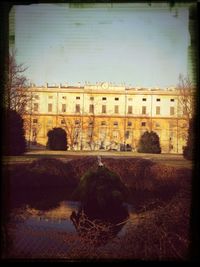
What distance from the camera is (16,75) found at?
16.9ft

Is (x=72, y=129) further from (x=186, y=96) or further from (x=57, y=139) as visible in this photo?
(x=186, y=96)

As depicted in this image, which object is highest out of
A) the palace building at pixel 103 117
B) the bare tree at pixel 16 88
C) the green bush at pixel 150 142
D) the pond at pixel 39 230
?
the bare tree at pixel 16 88

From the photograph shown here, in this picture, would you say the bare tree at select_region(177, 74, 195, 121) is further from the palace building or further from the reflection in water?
the reflection in water

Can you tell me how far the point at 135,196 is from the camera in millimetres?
5211

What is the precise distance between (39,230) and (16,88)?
2092 millimetres

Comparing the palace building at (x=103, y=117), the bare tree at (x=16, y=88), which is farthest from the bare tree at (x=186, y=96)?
the bare tree at (x=16, y=88)

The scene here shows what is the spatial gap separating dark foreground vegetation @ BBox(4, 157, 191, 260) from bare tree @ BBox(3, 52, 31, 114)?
88cm

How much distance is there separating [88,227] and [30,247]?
2.94 ft

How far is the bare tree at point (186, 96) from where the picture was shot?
16.6ft

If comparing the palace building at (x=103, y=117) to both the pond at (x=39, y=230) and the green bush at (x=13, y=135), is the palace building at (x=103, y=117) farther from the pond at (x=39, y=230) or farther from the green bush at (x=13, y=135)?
the pond at (x=39, y=230)

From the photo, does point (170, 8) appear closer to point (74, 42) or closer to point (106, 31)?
point (106, 31)

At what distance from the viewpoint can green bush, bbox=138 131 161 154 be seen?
17.1 feet

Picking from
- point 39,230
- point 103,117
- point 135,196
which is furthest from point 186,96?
point 39,230

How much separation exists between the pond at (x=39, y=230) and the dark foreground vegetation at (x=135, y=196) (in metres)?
0.09
